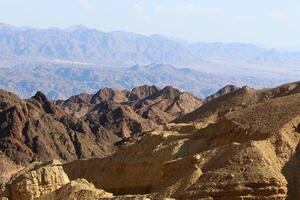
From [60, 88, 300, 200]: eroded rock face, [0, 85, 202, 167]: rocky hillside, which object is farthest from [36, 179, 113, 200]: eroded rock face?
[0, 85, 202, 167]: rocky hillside

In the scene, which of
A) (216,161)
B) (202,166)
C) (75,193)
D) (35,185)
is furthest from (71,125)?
(75,193)

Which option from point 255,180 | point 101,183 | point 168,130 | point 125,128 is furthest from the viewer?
point 125,128

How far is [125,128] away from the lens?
380ft

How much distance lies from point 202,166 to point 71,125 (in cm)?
7533

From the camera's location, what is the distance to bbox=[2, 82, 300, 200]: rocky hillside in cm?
3017

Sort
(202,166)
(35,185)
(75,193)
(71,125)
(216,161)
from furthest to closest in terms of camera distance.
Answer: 1. (71,125)
2. (202,166)
3. (216,161)
4. (35,185)
5. (75,193)

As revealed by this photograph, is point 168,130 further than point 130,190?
Yes

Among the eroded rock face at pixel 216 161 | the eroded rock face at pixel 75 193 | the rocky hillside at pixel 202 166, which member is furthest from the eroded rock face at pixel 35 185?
the eroded rock face at pixel 216 161

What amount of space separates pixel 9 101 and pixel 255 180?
84.2 meters

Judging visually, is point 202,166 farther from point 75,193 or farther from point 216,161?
point 75,193

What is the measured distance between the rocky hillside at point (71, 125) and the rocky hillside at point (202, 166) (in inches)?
1782

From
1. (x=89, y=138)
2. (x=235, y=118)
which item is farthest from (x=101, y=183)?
(x=89, y=138)

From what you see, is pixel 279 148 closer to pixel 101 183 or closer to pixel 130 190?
pixel 130 190

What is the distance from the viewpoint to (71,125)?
352 ft
